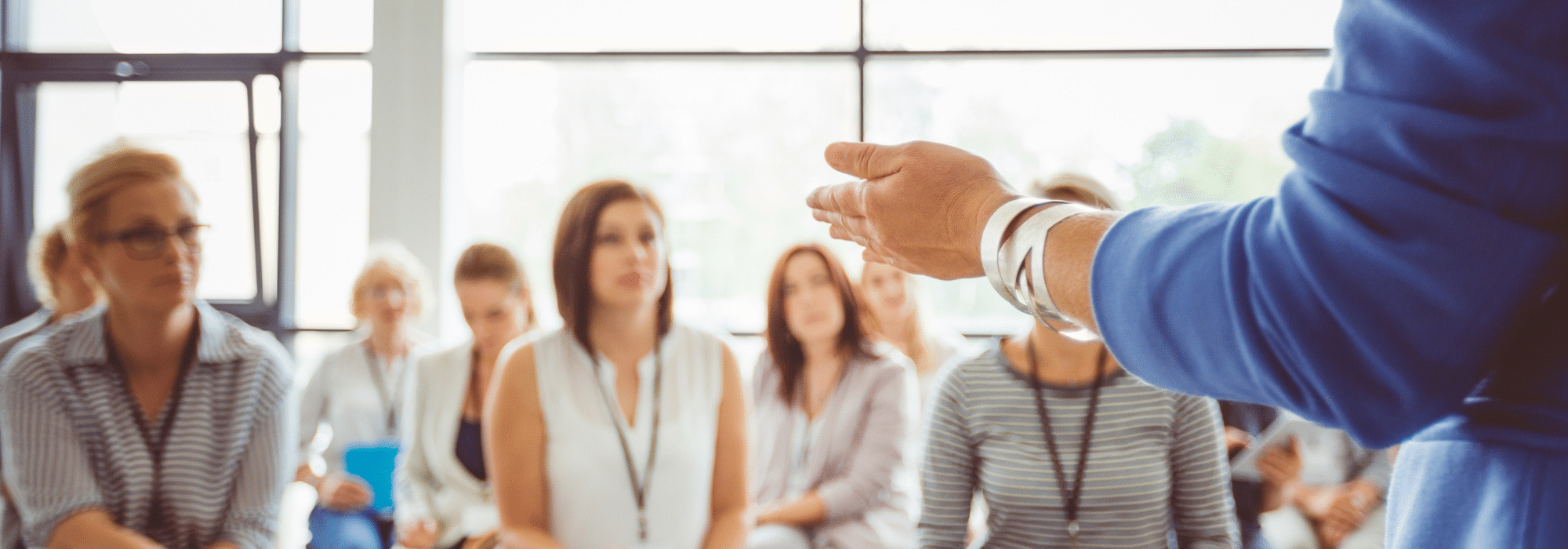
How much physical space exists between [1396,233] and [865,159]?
1.29 ft

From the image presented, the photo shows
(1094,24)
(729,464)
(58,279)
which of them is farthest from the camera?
(1094,24)

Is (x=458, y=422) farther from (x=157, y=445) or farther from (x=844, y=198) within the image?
(x=844, y=198)

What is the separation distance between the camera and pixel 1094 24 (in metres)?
4.96

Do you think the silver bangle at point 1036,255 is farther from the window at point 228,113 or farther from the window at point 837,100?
the window at point 228,113

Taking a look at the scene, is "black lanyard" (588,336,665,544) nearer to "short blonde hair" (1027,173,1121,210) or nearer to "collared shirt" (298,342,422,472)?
"short blonde hair" (1027,173,1121,210)

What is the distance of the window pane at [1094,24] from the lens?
4918 millimetres

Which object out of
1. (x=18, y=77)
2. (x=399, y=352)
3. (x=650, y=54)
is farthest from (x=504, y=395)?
(x=18, y=77)

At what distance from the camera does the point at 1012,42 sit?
497 centimetres

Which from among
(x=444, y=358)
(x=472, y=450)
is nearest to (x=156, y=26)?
(x=444, y=358)

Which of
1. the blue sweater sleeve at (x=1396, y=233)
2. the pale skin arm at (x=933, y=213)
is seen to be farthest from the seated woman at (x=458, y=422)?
the blue sweater sleeve at (x=1396, y=233)

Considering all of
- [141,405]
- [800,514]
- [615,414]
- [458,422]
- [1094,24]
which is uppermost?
[1094,24]

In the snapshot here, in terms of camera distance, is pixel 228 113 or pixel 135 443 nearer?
pixel 135 443

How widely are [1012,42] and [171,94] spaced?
5064mm

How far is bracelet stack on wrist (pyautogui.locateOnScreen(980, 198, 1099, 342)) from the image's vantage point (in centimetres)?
56
